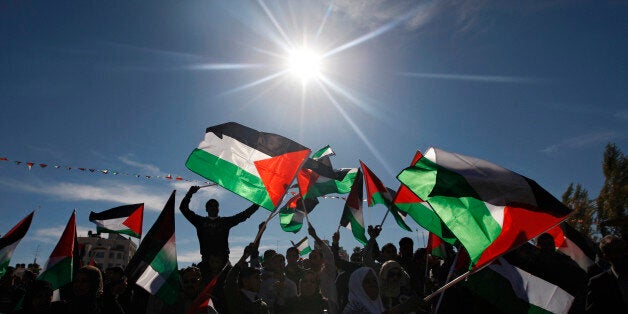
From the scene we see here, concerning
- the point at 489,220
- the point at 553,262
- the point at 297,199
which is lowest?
the point at 553,262

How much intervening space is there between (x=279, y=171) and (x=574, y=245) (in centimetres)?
550

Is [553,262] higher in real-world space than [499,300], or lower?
higher

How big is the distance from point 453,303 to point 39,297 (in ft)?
16.1

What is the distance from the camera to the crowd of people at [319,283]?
4.16 metres

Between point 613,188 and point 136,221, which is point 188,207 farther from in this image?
point 613,188

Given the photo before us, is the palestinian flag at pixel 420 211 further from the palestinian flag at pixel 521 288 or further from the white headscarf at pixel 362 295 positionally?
the white headscarf at pixel 362 295

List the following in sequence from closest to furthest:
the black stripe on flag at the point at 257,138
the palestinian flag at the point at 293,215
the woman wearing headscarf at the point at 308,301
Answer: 1. the woman wearing headscarf at the point at 308,301
2. the black stripe on flag at the point at 257,138
3. the palestinian flag at the point at 293,215

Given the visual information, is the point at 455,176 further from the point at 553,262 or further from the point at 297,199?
the point at 297,199

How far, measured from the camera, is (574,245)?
7.19 metres

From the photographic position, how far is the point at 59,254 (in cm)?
728

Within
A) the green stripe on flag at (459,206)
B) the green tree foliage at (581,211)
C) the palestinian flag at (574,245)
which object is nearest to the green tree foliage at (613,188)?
the green tree foliage at (581,211)

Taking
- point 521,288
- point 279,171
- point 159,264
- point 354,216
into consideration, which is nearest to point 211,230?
point 159,264

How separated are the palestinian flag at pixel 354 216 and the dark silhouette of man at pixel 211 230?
232 cm

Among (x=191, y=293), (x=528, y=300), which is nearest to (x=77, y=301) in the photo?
(x=191, y=293)
